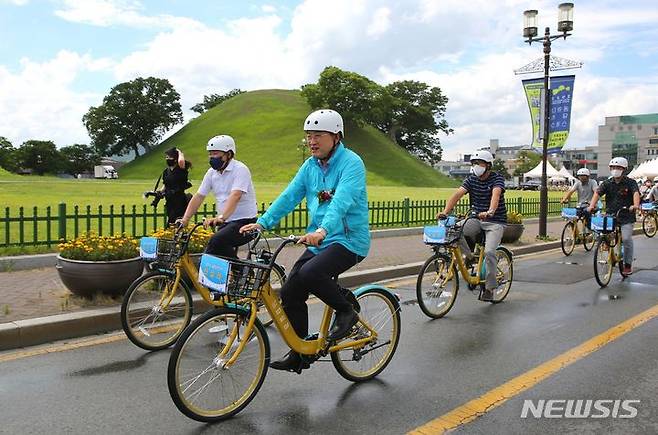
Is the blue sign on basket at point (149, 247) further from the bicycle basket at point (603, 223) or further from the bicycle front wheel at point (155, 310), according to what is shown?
the bicycle basket at point (603, 223)

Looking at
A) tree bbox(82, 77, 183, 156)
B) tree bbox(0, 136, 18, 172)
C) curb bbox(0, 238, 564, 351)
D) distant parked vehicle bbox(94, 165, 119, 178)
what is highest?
tree bbox(82, 77, 183, 156)

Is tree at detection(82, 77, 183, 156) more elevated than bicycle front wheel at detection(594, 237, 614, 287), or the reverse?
tree at detection(82, 77, 183, 156)

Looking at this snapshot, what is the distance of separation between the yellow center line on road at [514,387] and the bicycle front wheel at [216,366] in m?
1.12

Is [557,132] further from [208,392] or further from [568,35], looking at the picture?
[208,392]

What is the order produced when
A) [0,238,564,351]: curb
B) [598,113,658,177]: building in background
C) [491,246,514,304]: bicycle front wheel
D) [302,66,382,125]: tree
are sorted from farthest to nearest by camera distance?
[598,113,658,177]: building in background < [302,66,382,125]: tree < [491,246,514,304]: bicycle front wheel < [0,238,564,351]: curb

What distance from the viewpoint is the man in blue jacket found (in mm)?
4066

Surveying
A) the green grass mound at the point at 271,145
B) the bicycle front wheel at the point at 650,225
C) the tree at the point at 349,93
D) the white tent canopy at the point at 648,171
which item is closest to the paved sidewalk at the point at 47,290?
Answer: the bicycle front wheel at the point at 650,225

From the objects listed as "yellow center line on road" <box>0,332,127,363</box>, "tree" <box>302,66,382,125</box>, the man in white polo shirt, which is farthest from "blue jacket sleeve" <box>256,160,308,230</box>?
"tree" <box>302,66,382,125</box>

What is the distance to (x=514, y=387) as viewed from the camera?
461cm

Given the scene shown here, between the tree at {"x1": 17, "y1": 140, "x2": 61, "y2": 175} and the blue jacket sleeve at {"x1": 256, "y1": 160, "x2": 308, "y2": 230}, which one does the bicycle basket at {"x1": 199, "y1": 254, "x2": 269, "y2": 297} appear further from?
the tree at {"x1": 17, "y1": 140, "x2": 61, "y2": 175}

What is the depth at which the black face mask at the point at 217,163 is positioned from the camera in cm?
591

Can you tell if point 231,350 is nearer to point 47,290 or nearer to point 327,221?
point 327,221

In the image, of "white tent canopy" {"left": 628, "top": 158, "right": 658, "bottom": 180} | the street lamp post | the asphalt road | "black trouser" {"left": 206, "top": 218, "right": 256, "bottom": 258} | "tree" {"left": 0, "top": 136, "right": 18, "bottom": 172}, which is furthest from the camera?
"tree" {"left": 0, "top": 136, "right": 18, "bottom": 172}

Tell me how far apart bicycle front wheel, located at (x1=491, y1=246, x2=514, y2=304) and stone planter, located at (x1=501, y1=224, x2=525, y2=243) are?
239 inches
